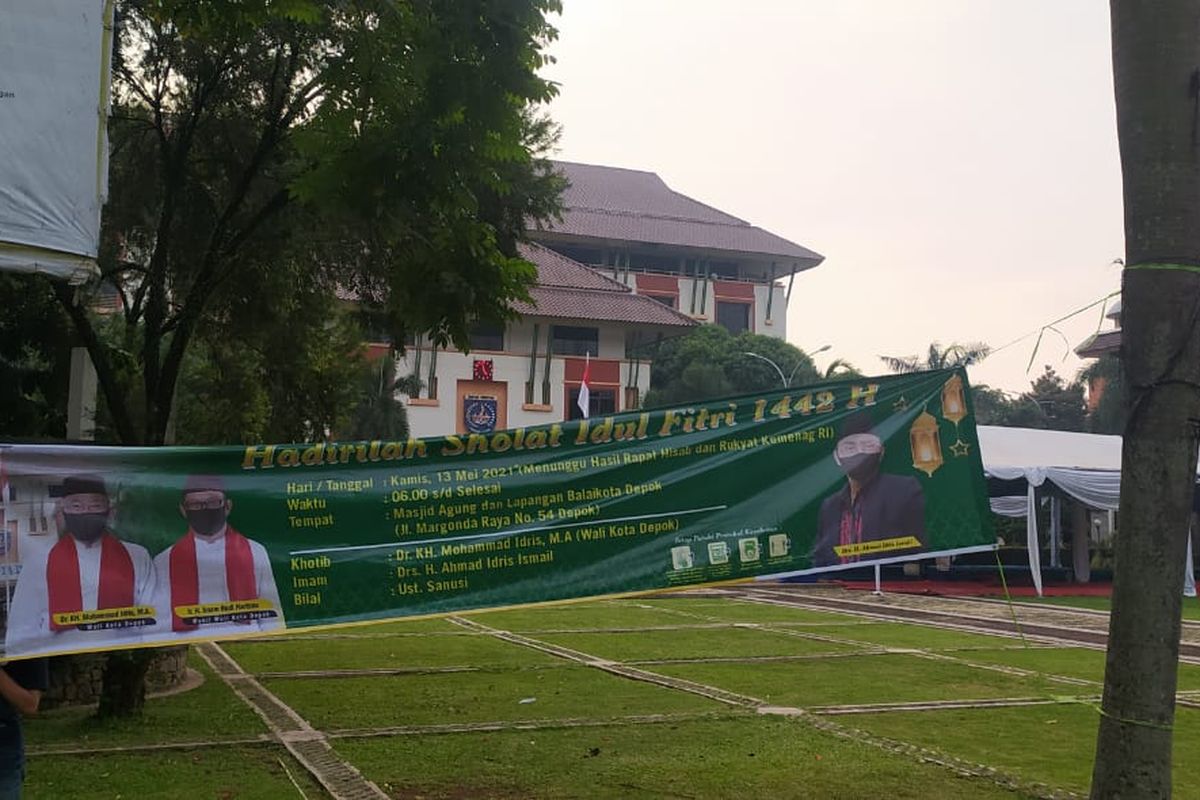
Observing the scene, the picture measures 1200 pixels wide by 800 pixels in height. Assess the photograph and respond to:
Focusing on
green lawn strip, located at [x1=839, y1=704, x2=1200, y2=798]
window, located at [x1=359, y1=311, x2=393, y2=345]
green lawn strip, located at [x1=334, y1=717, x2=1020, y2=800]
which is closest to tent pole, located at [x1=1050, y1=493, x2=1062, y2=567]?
green lawn strip, located at [x1=839, y1=704, x2=1200, y2=798]

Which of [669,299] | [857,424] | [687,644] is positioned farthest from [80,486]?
[669,299]

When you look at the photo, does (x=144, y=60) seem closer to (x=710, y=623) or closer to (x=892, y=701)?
(x=892, y=701)

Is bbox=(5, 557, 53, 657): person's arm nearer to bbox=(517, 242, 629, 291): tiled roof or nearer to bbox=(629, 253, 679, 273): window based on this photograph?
bbox=(517, 242, 629, 291): tiled roof

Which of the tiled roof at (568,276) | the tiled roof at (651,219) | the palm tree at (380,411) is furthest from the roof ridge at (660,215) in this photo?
the palm tree at (380,411)

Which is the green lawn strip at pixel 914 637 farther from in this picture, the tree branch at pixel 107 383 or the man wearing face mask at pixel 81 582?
the man wearing face mask at pixel 81 582

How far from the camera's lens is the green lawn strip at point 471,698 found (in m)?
8.71

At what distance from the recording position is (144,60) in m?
10.1

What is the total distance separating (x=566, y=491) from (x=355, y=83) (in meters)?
2.91

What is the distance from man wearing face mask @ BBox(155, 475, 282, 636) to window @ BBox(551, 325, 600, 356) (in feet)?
138

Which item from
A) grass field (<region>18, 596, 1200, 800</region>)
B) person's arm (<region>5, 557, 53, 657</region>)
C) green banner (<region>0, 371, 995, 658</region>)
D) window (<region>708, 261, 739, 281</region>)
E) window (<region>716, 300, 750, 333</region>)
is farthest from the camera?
window (<region>708, 261, 739, 281</region>)

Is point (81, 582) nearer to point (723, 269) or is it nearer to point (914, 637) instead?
point (914, 637)

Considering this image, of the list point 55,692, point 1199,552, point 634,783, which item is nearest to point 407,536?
point 634,783

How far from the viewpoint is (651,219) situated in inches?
2499

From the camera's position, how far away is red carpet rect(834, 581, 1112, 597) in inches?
984
